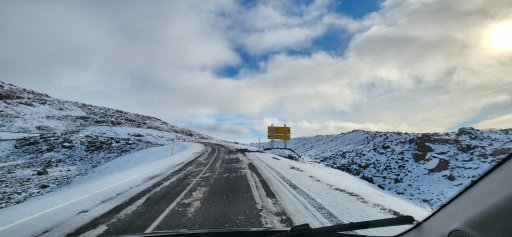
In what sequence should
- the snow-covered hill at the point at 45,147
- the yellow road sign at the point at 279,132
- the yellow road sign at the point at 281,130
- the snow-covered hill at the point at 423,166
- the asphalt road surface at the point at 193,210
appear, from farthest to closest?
1. the yellow road sign at the point at 281,130
2. the yellow road sign at the point at 279,132
3. the snow-covered hill at the point at 423,166
4. the snow-covered hill at the point at 45,147
5. the asphalt road surface at the point at 193,210

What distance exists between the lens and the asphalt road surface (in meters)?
6.94

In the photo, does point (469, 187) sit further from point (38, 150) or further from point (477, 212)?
point (38, 150)

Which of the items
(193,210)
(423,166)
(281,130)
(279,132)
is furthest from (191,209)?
(281,130)

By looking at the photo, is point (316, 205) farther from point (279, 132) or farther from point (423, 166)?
point (279, 132)

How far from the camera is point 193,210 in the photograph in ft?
27.3

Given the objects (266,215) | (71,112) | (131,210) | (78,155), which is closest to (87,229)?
(131,210)

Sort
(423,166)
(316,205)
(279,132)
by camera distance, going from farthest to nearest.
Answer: (279,132) < (423,166) < (316,205)

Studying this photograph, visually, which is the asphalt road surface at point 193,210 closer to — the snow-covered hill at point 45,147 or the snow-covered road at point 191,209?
the snow-covered road at point 191,209

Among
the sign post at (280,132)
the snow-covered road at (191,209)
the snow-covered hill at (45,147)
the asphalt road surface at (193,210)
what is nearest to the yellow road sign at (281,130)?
the sign post at (280,132)

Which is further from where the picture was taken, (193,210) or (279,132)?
(279,132)

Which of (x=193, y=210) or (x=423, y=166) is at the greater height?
(x=423, y=166)

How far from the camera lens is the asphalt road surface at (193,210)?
22.8 feet

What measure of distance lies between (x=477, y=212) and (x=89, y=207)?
360 inches

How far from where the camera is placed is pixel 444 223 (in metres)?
2.26
